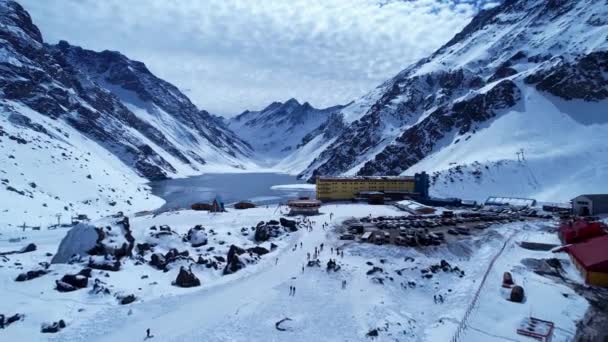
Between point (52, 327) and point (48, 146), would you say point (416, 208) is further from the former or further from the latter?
point (48, 146)

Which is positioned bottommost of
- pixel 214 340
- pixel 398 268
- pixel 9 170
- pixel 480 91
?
pixel 214 340

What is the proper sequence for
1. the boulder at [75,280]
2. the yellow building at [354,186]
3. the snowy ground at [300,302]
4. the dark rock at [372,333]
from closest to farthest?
1. the snowy ground at [300,302]
2. the dark rock at [372,333]
3. the boulder at [75,280]
4. the yellow building at [354,186]

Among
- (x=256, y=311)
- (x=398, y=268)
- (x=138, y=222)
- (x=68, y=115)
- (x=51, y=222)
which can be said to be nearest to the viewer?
(x=256, y=311)

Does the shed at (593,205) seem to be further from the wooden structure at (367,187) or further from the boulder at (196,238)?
the boulder at (196,238)

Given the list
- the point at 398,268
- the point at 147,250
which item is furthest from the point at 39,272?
the point at 398,268

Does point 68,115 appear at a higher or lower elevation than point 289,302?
higher

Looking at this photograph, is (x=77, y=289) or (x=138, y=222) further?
(x=138, y=222)

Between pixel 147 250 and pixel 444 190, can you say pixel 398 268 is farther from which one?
pixel 444 190

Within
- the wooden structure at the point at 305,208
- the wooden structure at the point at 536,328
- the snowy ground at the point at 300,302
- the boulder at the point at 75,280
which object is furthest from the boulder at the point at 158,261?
the wooden structure at the point at 305,208
